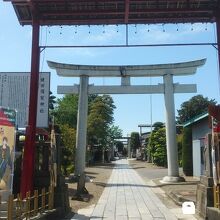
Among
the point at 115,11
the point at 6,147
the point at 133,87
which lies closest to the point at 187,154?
the point at 133,87

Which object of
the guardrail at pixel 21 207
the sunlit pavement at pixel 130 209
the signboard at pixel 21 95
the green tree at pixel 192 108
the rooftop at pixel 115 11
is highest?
the green tree at pixel 192 108

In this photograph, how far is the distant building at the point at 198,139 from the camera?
96.0 feet

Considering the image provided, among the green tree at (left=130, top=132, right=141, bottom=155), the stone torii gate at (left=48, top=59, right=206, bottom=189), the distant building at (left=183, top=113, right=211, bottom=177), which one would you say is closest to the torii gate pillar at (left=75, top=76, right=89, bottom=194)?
the stone torii gate at (left=48, top=59, right=206, bottom=189)

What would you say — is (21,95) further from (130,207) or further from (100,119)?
(100,119)

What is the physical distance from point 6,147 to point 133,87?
19509mm

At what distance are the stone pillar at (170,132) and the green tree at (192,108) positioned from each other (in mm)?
49417

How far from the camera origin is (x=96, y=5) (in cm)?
1429

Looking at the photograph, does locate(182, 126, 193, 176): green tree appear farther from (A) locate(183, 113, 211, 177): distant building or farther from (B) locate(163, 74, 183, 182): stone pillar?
(B) locate(163, 74, 183, 182): stone pillar

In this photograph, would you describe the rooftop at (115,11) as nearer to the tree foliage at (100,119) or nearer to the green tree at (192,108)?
the tree foliage at (100,119)

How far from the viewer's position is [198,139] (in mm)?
31391

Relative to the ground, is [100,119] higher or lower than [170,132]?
higher

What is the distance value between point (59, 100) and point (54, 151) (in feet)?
171

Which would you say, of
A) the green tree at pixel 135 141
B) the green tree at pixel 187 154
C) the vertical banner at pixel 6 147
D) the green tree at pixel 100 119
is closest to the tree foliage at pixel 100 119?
the green tree at pixel 100 119

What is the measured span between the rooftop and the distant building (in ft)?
45.3
